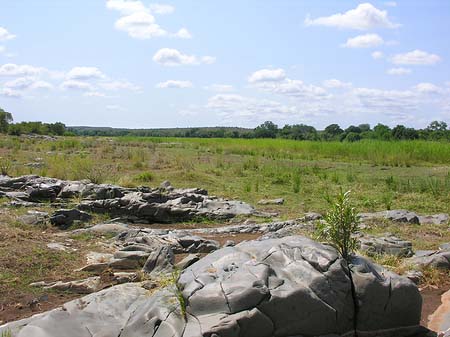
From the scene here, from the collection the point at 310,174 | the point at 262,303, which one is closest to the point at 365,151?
the point at 310,174

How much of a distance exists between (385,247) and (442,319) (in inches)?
82.9

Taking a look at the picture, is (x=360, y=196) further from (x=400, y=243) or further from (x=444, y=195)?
(x=400, y=243)

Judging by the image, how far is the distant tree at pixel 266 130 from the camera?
213 feet

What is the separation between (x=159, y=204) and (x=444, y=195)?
7.07 m

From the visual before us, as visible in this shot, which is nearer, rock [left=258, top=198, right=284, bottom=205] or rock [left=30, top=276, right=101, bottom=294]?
rock [left=30, top=276, right=101, bottom=294]

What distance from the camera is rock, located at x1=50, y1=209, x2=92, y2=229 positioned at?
954 centimetres

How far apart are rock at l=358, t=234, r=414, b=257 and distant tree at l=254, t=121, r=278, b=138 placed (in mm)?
56176

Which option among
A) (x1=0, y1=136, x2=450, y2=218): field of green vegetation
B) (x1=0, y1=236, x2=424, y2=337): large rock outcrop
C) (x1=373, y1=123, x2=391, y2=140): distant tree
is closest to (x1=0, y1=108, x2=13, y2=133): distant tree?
(x1=0, y1=136, x2=450, y2=218): field of green vegetation

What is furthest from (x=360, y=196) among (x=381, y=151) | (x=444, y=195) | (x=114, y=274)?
(x=381, y=151)

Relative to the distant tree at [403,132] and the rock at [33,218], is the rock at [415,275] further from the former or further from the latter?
the distant tree at [403,132]

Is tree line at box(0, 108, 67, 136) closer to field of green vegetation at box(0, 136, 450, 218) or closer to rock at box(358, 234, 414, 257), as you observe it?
field of green vegetation at box(0, 136, 450, 218)

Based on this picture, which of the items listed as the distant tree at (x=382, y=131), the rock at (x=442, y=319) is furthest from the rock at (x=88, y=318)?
the distant tree at (x=382, y=131)

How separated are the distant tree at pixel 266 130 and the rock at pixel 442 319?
191ft

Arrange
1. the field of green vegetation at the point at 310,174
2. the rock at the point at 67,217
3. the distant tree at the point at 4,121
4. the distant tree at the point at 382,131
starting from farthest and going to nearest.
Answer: the distant tree at the point at 4,121 → the distant tree at the point at 382,131 → the field of green vegetation at the point at 310,174 → the rock at the point at 67,217
